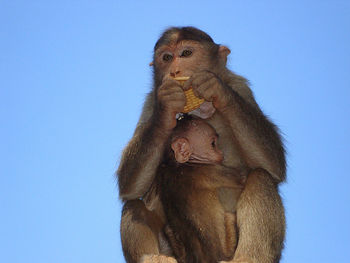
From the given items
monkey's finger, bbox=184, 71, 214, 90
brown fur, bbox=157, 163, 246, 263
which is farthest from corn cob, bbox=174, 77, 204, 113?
brown fur, bbox=157, 163, 246, 263

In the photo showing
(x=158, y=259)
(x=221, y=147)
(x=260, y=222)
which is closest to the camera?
(x=158, y=259)

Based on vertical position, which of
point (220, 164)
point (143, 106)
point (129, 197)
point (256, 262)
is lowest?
point (256, 262)

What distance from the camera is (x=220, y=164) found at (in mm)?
6824

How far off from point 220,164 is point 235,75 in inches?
58.1

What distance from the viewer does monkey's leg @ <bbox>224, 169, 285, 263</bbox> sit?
231 inches

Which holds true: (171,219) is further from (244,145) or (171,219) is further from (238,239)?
(244,145)

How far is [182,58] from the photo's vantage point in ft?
23.3

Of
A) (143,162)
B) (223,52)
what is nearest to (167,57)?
(223,52)

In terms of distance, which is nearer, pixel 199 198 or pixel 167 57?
pixel 199 198

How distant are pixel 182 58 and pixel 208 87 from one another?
3.43ft

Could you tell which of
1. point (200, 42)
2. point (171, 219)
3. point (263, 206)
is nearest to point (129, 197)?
point (171, 219)

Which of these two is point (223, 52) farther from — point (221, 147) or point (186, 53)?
point (221, 147)

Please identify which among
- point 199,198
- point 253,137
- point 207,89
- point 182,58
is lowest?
point 199,198

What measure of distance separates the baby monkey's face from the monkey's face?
0.72 meters
